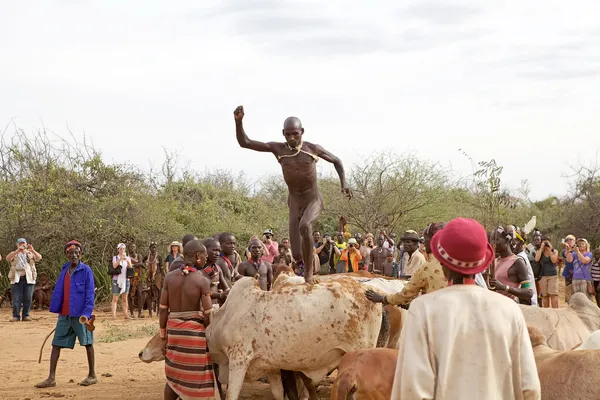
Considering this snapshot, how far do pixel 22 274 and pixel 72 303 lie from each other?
925cm

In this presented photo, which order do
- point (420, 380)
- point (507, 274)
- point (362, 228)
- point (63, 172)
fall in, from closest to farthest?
1. point (420, 380)
2. point (507, 274)
3. point (63, 172)
4. point (362, 228)

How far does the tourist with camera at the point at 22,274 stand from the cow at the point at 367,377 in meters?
14.5

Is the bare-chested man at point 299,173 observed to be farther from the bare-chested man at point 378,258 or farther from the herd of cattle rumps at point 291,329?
the bare-chested man at point 378,258

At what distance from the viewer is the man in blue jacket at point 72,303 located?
963 cm

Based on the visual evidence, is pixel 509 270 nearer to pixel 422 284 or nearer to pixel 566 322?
pixel 566 322

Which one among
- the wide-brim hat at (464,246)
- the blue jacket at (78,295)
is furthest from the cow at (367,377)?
the blue jacket at (78,295)

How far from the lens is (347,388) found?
4.70 meters

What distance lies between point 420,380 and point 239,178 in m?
35.7

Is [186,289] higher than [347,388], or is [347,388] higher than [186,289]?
[186,289]

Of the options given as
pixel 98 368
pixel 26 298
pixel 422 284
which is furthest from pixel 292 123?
pixel 26 298

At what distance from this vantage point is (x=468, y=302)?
3256mm

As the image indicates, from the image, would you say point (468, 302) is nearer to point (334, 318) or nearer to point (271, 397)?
point (334, 318)

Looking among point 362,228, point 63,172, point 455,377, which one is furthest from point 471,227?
point 362,228

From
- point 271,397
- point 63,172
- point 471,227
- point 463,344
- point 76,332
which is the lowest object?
point 271,397
